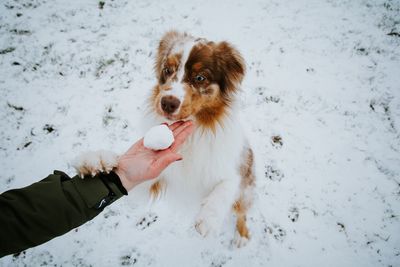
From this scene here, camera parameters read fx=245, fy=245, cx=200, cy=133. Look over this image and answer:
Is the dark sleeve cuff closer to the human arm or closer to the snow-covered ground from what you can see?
the human arm

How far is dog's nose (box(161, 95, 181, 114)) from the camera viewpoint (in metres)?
2.36

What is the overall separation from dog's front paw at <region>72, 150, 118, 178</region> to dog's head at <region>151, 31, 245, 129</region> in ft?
2.22

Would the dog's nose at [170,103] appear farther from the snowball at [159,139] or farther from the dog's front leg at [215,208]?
the dog's front leg at [215,208]

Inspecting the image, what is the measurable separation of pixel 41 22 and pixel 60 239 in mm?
6170

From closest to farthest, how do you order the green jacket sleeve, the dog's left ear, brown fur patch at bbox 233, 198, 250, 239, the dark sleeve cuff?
the green jacket sleeve → the dark sleeve cuff → the dog's left ear → brown fur patch at bbox 233, 198, 250, 239

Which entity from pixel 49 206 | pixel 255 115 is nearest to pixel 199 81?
pixel 49 206

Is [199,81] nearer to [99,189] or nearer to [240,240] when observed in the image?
[99,189]

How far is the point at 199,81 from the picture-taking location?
273 centimetres

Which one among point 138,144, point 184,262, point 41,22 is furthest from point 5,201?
point 41,22

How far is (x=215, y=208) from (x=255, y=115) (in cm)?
305

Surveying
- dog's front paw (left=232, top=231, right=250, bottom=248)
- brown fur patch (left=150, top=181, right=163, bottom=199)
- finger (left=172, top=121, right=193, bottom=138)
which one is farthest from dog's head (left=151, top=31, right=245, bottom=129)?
dog's front paw (left=232, top=231, right=250, bottom=248)

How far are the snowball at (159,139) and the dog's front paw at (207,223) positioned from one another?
74cm

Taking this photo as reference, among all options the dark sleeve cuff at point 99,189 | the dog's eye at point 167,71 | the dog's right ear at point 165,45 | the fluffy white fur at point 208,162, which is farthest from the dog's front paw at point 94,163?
the dog's right ear at point 165,45

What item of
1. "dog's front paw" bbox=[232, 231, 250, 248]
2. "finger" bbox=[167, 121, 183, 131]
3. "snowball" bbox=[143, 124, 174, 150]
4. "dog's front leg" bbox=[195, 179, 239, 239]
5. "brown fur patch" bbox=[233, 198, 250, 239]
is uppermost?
"snowball" bbox=[143, 124, 174, 150]
